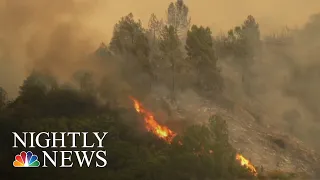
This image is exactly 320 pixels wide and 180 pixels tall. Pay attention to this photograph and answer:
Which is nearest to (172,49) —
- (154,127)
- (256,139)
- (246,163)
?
(154,127)

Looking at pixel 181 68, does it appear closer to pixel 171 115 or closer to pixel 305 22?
pixel 171 115

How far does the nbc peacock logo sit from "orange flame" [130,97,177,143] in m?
15.5

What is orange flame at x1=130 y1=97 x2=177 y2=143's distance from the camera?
67.2 m

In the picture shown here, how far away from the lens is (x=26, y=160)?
2303 inches

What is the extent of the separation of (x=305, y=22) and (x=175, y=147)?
89.3 m

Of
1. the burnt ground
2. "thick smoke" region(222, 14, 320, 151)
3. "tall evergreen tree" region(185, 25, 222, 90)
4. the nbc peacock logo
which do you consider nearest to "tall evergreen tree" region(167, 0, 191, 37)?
"thick smoke" region(222, 14, 320, 151)

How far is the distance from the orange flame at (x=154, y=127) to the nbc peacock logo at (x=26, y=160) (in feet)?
50.8

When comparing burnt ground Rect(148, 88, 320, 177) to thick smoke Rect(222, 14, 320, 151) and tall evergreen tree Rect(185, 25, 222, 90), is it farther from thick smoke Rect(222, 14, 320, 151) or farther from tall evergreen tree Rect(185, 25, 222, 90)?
thick smoke Rect(222, 14, 320, 151)

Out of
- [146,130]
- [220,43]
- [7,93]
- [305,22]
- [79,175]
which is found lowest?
[79,175]

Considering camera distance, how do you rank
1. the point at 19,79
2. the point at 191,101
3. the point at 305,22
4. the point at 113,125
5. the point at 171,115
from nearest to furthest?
the point at 113,125
the point at 171,115
the point at 191,101
the point at 19,79
the point at 305,22

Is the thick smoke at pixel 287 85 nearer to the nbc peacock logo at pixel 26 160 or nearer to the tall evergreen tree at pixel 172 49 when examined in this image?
the tall evergreen tree at pixel 172 49

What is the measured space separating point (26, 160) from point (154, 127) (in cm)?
1774

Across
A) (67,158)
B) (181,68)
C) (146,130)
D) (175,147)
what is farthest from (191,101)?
(67,158)

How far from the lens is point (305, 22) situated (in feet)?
446
